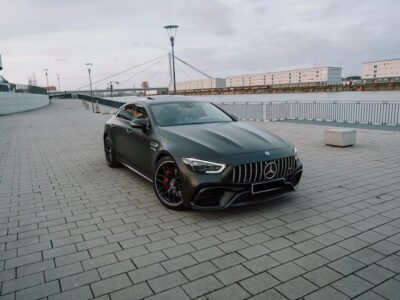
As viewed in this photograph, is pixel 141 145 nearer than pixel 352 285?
No

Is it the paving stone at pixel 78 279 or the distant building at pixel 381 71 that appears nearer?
the paving stone at pixel 78 279

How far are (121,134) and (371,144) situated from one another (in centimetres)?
704

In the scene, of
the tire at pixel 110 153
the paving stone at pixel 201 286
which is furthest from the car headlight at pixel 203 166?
the tire at pixel 110 153

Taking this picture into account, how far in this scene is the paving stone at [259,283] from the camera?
2.64 m

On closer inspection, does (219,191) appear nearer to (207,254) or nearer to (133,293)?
(207,254)

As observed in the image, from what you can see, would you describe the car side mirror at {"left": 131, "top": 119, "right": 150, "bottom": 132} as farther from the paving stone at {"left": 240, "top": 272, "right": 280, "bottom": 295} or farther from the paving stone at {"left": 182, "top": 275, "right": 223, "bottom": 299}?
the paving stone at {"left": 240, "top": 272, "right": 280, "bottom": 295}

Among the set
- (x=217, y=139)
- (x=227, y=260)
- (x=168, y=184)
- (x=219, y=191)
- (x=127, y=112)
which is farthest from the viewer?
(x=127, y=112)

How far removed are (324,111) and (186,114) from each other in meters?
13.1

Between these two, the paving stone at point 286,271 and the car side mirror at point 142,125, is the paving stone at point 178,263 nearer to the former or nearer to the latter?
the paving stone at point 286,271

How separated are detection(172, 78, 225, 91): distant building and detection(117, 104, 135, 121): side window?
4400 cm

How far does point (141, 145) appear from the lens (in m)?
5.28

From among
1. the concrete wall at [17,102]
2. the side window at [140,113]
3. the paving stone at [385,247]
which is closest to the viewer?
the paving stone at [385,247]

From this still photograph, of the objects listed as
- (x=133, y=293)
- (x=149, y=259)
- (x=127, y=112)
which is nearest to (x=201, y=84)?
(x=127, y=112)

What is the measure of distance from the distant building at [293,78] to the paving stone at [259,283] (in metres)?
42.9
